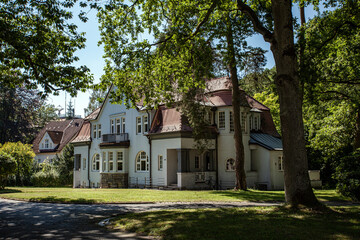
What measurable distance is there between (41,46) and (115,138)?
21447mm

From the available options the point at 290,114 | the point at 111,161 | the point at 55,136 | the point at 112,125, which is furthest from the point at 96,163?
the point at 290,114

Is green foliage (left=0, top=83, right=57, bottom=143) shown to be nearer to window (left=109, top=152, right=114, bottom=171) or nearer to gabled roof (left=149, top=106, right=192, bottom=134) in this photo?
window (left=109, top=152, right=114, bottom=171)

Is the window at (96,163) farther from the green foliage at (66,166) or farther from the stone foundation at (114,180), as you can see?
the green foliage at (66,166)

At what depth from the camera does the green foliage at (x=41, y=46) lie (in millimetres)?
13547

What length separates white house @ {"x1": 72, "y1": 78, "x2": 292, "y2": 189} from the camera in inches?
1133

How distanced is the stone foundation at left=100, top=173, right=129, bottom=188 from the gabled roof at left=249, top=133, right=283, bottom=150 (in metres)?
12.1

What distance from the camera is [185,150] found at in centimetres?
2834

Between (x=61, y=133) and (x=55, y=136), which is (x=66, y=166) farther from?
(x=61, y=133)

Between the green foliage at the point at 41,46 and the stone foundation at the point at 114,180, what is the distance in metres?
19.0

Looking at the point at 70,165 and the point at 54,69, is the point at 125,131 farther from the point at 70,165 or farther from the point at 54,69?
the point at 54,69

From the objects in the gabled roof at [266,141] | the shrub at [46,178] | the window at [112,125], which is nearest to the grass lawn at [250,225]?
the gabled roof at [266,141]

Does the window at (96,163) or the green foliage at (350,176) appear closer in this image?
the green foliage at (350,176)

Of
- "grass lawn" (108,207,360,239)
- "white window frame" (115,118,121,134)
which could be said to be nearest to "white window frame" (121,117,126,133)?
"white window frame" (115,118,121,134)

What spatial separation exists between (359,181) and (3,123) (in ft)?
176
